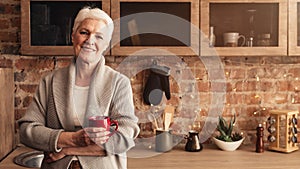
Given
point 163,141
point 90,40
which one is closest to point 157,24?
point 163,141

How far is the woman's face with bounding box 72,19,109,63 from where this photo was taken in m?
1.63

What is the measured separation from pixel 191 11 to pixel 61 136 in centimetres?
121

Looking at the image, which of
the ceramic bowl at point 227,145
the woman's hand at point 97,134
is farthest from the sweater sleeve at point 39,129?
the ceramic bowl at point 227,145

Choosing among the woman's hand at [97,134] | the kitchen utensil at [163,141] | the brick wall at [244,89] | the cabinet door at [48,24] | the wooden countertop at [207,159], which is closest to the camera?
the woman's hand at [97,134]

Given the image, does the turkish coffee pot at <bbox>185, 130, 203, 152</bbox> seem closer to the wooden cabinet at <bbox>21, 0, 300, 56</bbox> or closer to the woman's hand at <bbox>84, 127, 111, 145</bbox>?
the wooden cabinet at <bbox>21, 0, 300, 56</bbox>

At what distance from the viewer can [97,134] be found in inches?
61.0

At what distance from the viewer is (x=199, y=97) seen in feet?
9.27

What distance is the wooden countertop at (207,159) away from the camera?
7.32ft

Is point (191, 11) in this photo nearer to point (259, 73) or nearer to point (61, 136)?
point (259, 73)

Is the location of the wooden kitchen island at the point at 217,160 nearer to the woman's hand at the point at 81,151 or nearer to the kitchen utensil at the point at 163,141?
the kitchen utensil at the point at 163,141

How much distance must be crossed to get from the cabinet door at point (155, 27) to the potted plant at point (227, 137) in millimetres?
549

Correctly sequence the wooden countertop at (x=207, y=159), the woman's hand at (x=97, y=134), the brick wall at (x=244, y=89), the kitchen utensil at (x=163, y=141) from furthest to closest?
the brick wall at (x=244, y=89), the kitchen utensil at (x=163, y=141), the wooden countertop at (x=207, y=159), the woman's hand at (x=97, y=134)

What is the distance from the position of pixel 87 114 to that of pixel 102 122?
0.11 metres

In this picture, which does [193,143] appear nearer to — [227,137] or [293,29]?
[227,137]
